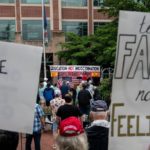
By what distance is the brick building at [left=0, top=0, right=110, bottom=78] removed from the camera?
46.0 meters

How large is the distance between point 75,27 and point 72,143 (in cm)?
4378

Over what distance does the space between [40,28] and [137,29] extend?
42135 millimetres

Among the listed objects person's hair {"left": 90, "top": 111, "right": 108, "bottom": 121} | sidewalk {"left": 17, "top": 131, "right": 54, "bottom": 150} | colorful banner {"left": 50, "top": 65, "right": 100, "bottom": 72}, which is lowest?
colorful banner {"left": 50, "top": 65, "right": 100, "bottom": 72}

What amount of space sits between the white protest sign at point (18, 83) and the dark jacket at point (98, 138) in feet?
5.35

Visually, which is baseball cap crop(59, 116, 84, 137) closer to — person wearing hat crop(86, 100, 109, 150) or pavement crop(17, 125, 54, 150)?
person wearing hat crop(86, 100, 109, 150)

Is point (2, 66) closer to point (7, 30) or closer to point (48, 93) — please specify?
point (48, 93)

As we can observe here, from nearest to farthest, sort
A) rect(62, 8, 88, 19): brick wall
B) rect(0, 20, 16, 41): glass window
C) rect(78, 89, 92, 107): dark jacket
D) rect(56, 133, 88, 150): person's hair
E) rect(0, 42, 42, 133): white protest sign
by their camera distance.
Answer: rect(56, 133, 88, 150): person's hair → rect(0, 42, 42, 133): white protest sign → rect(78, 89, 92, 107): dark jacket → rect(0, 20, 16, 41): glass window → rect(62, 8, 88, 19): brick wall

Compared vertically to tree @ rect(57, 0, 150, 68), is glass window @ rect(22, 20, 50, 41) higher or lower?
higher

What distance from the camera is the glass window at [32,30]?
150 ft

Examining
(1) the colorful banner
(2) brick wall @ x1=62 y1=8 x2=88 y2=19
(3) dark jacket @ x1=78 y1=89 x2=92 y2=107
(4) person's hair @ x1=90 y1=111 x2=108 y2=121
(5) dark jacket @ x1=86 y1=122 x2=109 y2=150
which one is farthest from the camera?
(2) brick wall @ x1=62 y1=8 x2=88 y2=19

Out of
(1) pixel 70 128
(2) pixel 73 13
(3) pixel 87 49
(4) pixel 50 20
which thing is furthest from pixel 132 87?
(2) pixel 73 13

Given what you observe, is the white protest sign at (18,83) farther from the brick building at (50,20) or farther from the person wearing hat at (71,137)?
the brick building at (50,20)

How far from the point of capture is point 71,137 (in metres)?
4.26

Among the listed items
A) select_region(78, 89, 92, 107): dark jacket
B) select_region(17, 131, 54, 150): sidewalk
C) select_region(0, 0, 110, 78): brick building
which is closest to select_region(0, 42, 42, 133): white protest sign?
select_region(17, 131, 54, 150): sidewalk
